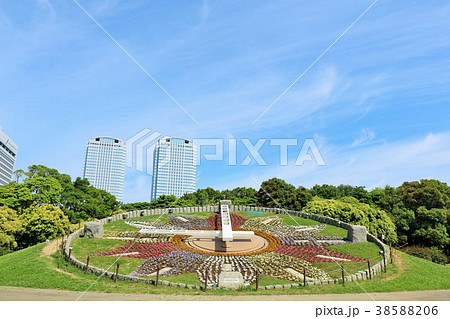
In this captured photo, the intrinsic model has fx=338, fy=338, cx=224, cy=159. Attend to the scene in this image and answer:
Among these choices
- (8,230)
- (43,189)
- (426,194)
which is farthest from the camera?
(426,194)

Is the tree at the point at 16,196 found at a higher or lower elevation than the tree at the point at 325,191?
lower

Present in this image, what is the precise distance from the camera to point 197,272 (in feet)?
61.3

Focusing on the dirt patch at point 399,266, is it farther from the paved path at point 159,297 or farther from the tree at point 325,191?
the tree at point 325,191

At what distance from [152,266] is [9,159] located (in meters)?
114

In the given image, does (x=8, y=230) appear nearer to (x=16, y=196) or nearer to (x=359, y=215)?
(x=16, y=196)

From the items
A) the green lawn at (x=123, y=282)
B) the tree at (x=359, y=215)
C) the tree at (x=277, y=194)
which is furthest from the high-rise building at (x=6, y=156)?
the tree at (x=359, y=215)

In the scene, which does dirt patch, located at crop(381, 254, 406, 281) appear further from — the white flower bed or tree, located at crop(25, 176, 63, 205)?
tree, located at crop(25, 176, 63, 205)

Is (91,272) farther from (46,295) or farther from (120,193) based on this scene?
(120,193)

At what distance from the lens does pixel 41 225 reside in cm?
3119

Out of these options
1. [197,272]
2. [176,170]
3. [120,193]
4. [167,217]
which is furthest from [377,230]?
[120,193]

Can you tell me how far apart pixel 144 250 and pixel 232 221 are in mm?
11794

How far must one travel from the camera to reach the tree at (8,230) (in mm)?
29642

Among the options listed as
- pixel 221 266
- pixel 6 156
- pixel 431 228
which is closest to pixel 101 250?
pixel 221 266

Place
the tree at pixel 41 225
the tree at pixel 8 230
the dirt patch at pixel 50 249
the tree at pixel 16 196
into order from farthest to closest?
the tree at pixel 16 196 < the tree at pixel 41 225 < the tree at pixel 8 230 < the dirt patch at pixel 50 249
